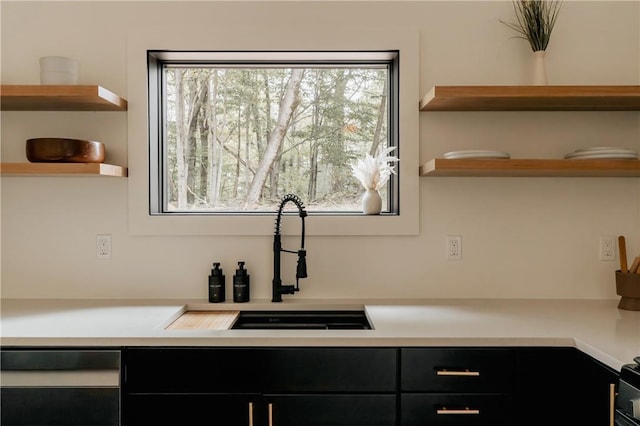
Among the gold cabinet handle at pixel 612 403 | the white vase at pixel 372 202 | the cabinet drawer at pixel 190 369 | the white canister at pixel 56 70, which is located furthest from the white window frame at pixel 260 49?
the gold cabinet handle at pixel 612 403

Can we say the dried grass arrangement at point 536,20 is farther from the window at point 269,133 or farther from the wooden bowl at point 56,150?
the wooden bowl at point 56,150

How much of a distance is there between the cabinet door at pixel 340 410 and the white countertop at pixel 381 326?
0.60 ft

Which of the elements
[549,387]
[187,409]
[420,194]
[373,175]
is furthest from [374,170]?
[187,409]

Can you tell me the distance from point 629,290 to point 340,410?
1.30 meters

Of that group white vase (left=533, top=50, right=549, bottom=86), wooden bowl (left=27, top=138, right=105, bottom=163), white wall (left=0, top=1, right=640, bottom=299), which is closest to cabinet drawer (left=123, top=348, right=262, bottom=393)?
white wall (left=0, top=1, right=640, bottom=299)

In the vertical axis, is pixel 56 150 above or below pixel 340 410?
above

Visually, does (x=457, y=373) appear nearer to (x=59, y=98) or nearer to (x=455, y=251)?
(x=455, y=251)

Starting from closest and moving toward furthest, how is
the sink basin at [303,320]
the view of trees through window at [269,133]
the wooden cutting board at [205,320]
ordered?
the wooden cutting board at [205,320] → the sink basin at [303,320] → the view of trees through window at [269,133]

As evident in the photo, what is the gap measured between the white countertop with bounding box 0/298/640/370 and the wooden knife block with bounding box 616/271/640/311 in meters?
0.04

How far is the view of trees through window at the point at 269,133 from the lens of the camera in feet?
7.86

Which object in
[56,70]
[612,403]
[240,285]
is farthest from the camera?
[240,285]

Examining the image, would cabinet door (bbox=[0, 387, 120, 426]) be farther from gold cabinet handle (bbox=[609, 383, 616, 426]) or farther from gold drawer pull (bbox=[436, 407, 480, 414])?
gold cabinet handle (bbox=[609, 383, 616, 426])

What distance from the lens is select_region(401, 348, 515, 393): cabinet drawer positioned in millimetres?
1583

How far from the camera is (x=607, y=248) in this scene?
2.24 m
